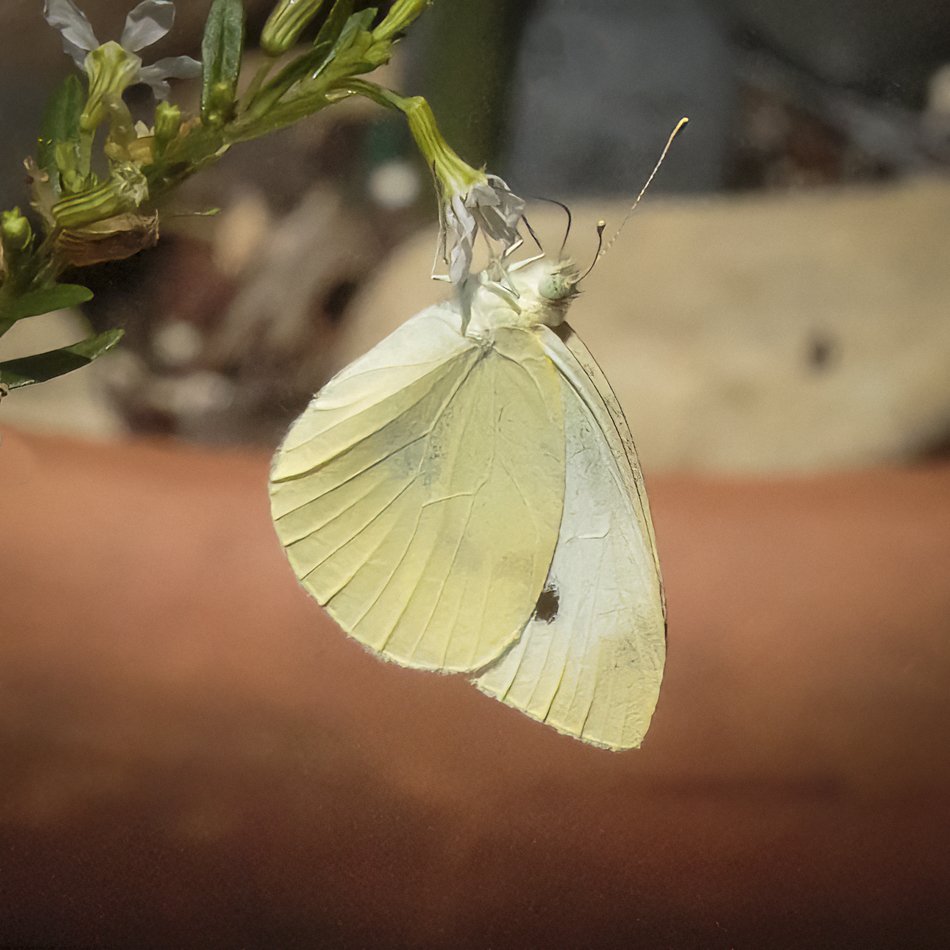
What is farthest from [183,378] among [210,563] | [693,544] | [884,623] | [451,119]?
[884,623]

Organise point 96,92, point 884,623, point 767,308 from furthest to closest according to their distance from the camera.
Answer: point 767,308 → point 884,623 → point 96,92

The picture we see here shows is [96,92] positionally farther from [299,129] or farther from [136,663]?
[136,663]

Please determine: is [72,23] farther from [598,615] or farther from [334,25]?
[598,615]

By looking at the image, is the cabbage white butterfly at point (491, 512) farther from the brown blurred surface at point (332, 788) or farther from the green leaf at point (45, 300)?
the green leaf at point (45, 300)

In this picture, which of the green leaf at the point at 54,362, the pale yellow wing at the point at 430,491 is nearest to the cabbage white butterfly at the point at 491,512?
the pale yellow wing at the point at 430,491

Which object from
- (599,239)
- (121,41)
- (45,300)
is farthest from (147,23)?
(599,239)

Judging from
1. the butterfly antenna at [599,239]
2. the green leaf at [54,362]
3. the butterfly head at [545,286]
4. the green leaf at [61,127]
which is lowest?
the green leaf at [54,362]

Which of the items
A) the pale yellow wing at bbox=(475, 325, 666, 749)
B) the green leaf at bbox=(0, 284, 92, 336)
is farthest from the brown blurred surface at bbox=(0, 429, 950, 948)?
the green leaf at bbox=(0, 284, 92, 336)
